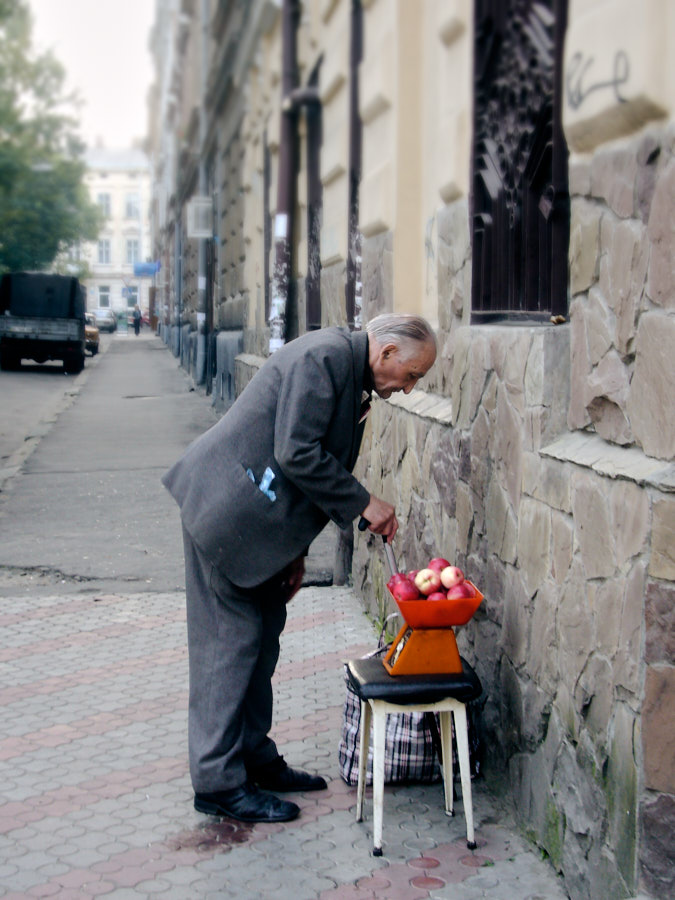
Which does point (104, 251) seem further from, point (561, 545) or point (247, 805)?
point (561, 545)

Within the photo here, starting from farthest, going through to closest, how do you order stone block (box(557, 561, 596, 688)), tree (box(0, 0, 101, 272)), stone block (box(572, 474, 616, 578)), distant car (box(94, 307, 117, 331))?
1. distant car (box(94, 307, 117, 331))
2. tree (box(0, 0, 101, 272))
3. stone block (box(557, 561, 596, 688))
4. stone block (box(572, 474, 616, 578))

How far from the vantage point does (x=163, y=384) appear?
25.0 m

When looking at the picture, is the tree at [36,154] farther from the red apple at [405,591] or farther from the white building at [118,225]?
the white building at [118,225]

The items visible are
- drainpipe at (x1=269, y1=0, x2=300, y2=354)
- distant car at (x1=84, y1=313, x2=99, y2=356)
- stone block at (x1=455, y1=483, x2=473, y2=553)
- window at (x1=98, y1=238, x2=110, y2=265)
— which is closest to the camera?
stone block at (x1=455, y1=483, x2=473, y2=553)

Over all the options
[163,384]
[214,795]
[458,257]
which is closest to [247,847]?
[214,795]

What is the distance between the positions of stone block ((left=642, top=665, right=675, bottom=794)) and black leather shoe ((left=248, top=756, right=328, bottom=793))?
1.51 m

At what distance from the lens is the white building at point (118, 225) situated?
103 meters

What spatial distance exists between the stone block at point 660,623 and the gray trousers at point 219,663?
1.39 metres

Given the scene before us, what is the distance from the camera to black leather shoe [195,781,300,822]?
11.9 ft

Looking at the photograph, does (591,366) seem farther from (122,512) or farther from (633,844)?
(122,512)

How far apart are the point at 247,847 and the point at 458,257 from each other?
2.45m

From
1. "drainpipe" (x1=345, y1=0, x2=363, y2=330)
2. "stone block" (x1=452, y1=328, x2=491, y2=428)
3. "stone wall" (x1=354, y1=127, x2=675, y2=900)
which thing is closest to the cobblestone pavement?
"stone wall" (x1=354, y1=127, x2=675, y2=900)

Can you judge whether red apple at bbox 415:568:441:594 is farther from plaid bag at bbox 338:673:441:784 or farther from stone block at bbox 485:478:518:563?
plaid bag at bbox 338:673:441:784

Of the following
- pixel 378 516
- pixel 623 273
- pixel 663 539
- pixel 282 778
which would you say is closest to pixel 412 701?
pixel 378 516
